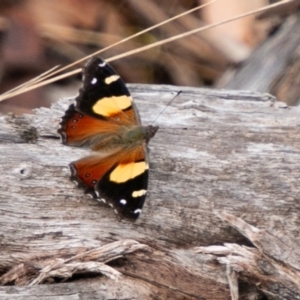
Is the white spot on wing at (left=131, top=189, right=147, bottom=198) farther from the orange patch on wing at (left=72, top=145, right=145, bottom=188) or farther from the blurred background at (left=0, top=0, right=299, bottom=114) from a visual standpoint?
the blurred background at (left=0, top=0, right=299, bottom=114)

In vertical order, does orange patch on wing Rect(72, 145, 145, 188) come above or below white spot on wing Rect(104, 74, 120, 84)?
below

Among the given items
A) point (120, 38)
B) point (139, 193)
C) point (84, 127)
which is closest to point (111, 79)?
point (84, 127)

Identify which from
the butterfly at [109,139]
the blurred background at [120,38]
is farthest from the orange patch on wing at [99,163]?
the blurred background at [120,38]

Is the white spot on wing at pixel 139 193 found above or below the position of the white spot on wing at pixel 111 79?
below

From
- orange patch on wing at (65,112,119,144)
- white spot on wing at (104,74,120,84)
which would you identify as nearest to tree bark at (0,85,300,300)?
orange patch on wing at (65,112,119,144)

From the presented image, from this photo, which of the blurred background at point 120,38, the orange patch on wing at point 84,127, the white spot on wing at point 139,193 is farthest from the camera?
the blurred background at point 120,38

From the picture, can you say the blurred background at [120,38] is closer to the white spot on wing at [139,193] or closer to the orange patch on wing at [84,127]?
the orange patch on wing at [84,127]

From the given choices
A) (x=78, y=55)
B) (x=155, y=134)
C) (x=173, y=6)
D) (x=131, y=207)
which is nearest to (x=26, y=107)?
(x=78, y=55)

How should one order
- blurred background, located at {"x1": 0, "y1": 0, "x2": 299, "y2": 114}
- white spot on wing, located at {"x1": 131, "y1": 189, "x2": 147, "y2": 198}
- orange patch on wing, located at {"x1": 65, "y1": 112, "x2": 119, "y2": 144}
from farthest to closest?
1. blurred background, located at {"x1": 0, "y1": 0, "x2": 299, "y2": 114}
2. orange patch on wing, located at {"x1": 65, "y1": 112, "x2": 119, "y2": 144}
3. white spot on wing, located at {"x1": 131, "y1": 189, "x2": 147, "y2": 198}
